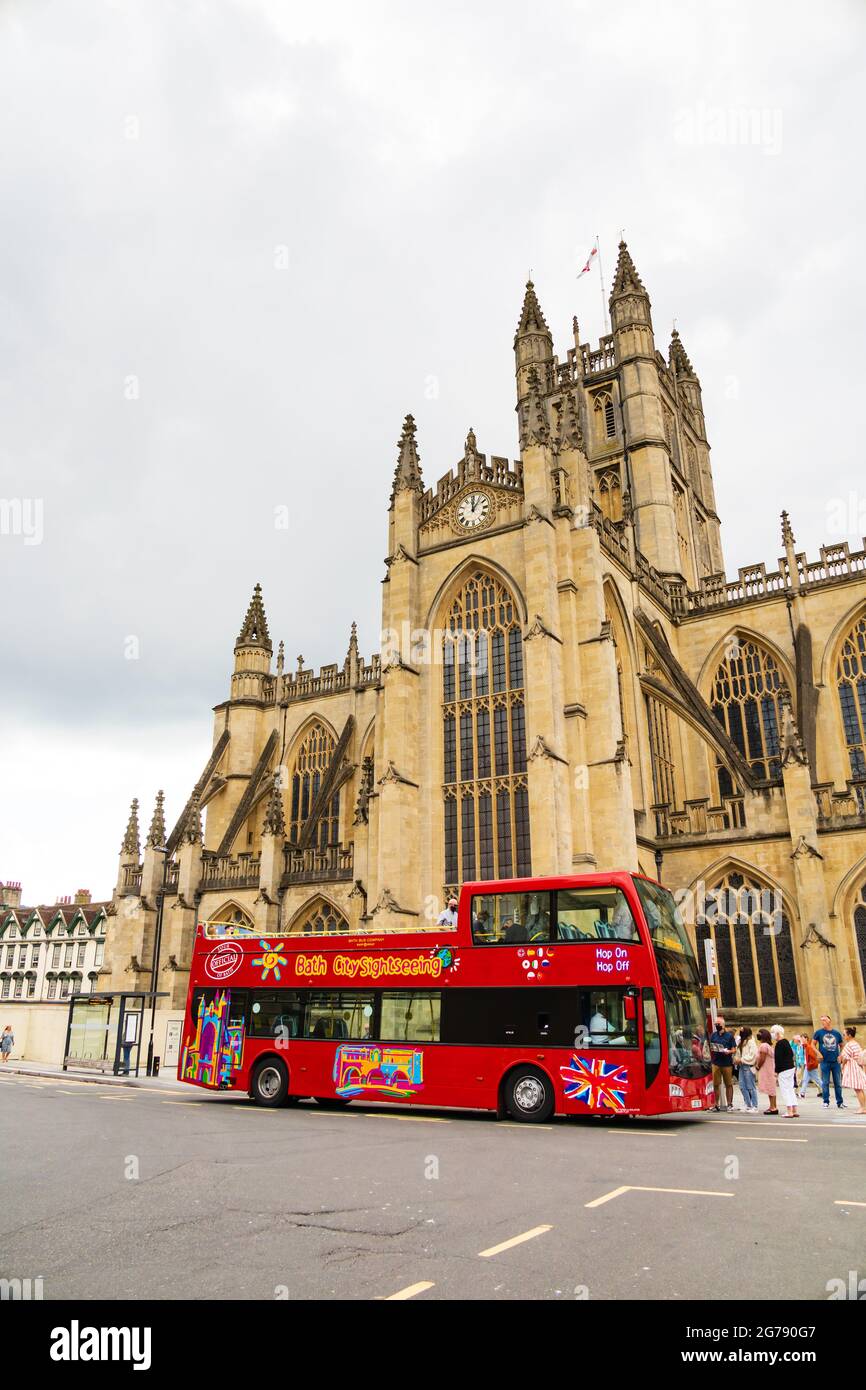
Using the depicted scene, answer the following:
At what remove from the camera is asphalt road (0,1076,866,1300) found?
5188 mm

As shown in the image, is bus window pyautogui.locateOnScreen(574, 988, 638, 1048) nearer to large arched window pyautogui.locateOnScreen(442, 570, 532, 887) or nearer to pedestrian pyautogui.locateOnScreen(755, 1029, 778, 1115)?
pedestrian pyautogui.locateOnScreen(755, 1029, 778, 1115)

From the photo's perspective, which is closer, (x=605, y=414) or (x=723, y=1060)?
(x=723, y=1060)

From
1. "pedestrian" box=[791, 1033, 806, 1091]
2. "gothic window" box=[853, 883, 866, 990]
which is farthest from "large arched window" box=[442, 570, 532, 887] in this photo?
"gothic window" box=[853, 883, 866, 990]

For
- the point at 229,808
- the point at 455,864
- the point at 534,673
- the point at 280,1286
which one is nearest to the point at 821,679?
the point at 534,673

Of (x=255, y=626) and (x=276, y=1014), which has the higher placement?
(x=255, y=626)

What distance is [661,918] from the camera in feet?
49.3

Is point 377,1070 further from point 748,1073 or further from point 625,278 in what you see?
point 625,278

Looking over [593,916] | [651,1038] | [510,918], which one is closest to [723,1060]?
[651,1038]

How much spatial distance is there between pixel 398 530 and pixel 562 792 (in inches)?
463

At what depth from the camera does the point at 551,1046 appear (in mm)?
14203

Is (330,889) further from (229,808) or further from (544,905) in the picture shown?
(544,905)

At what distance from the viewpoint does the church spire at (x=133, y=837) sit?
38.4 metres

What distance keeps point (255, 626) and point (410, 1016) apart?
30.1m
